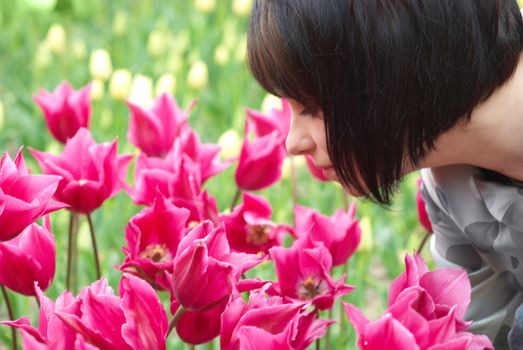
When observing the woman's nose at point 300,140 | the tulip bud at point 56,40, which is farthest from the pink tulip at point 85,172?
the tulip bud at point 56,40

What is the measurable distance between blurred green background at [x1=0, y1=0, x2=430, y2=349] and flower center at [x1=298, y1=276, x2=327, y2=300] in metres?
0.40

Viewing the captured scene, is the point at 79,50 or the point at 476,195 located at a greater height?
the point at 476,195

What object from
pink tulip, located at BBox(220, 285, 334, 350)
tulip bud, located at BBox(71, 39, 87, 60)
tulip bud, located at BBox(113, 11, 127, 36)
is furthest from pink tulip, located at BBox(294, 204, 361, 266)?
tulip bud, located at BBox(113, 11, 127, 36)

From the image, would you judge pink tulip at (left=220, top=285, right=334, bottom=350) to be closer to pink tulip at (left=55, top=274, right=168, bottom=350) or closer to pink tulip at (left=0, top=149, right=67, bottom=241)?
pink tulip at (left=55, top=274, right=168, bottom=350)

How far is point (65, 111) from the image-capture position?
179 centimetres

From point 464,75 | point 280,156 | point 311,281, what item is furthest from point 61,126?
point 464,75

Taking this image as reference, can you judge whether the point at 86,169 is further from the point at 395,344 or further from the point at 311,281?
the point at 395,344

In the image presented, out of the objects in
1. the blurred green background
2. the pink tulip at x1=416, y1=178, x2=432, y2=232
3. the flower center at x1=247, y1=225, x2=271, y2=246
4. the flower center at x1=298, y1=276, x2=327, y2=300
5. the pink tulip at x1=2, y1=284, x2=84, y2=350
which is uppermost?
the pink tulip at x1=2, y1=284, x2=84, y2=350

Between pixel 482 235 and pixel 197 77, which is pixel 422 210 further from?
pixel 197 77

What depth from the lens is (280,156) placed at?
1.59m

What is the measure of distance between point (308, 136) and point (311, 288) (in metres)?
0.18

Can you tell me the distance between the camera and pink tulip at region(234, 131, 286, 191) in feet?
5.19

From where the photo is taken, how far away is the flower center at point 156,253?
122 centimetres

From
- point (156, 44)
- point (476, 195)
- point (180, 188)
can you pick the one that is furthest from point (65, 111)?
point (156, 44)
